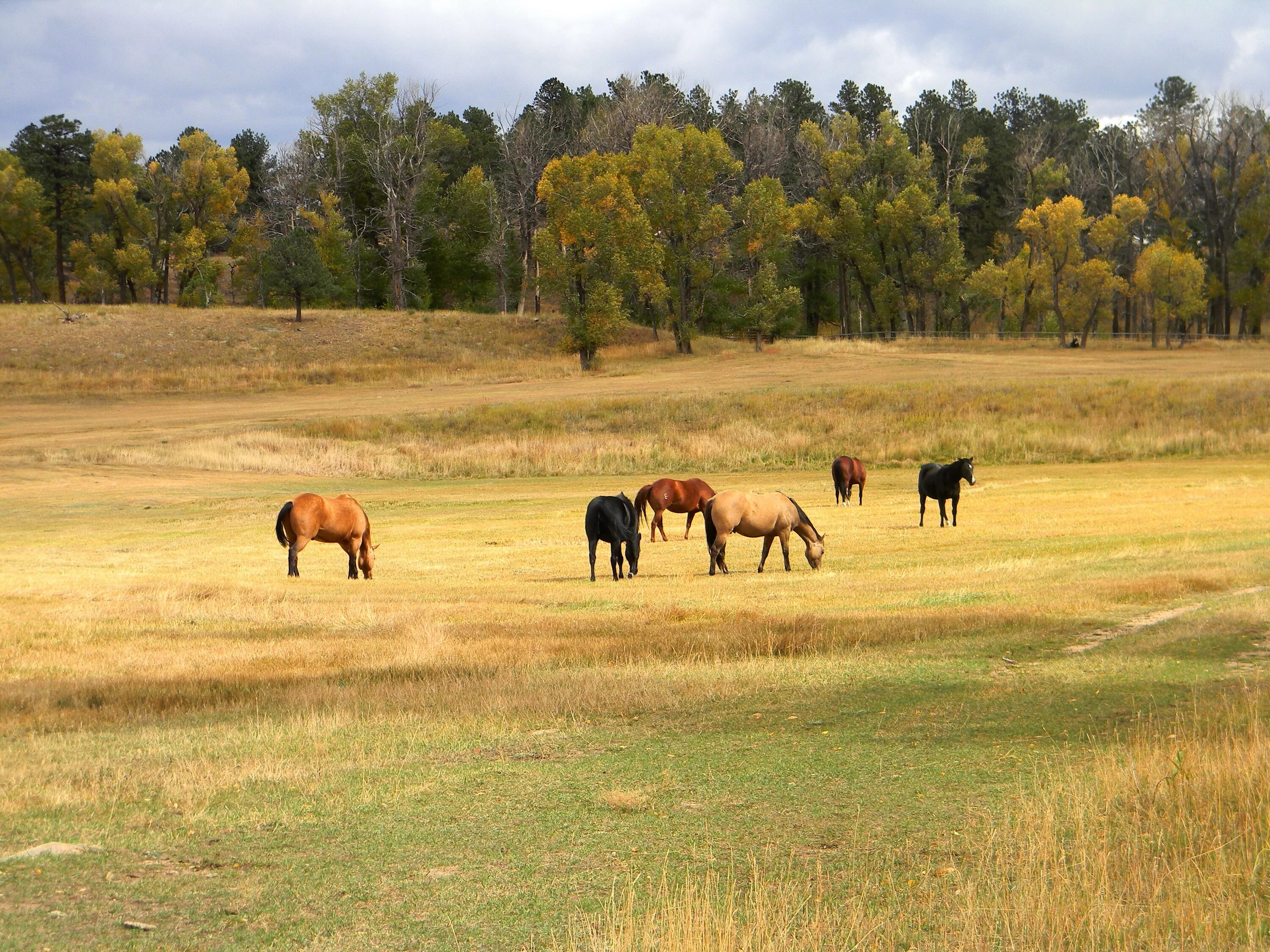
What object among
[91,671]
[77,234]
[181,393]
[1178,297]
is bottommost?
[91,671]

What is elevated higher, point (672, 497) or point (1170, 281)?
point (1170, 281)

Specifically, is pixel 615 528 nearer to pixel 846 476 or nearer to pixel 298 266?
pixel 846 476

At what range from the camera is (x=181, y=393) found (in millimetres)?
81938

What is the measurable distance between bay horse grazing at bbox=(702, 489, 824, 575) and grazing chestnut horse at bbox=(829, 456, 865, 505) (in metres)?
13.5

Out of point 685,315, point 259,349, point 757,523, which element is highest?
point 685,315

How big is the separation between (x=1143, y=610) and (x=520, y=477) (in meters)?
36.9

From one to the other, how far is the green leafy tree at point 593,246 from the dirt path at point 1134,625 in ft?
238

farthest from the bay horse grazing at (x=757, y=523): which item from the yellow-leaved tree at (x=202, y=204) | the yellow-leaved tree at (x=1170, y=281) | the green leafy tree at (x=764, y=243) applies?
the yellow-leaved tree at (x=202, y=204)

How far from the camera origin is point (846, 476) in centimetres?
3834

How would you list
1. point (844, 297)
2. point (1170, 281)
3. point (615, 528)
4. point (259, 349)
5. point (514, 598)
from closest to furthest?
1. point (514, 598)
2. point (615, 528)
3. point (259, 349)
4. point (1170, 281)
5. point (844, 297)

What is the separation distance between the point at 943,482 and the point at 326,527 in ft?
50.2

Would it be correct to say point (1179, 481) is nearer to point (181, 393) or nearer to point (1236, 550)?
point (1236, 550)

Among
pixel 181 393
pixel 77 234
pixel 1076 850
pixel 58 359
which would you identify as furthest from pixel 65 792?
pixel 77 234

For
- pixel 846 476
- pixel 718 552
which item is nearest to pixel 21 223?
pixel 846 476
